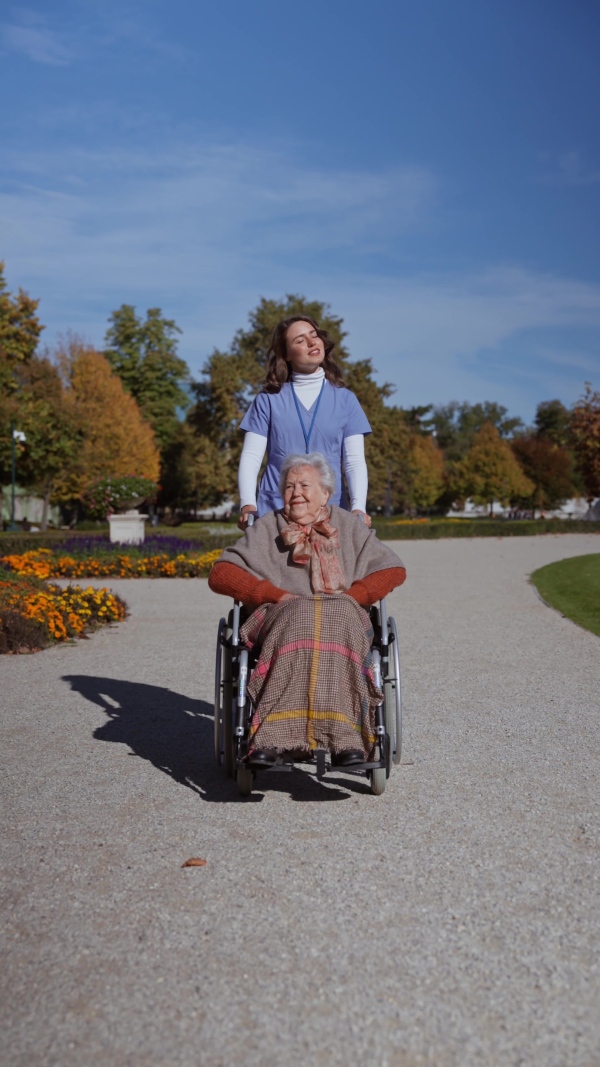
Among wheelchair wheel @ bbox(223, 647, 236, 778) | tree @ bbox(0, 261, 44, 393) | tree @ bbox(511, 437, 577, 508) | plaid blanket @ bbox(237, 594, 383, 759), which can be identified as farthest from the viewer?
tree @ bbox(511, 437, 577, 508)

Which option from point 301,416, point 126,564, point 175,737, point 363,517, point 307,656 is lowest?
point 175,737

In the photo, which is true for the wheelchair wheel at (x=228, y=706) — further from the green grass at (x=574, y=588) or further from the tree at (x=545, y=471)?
the tree at (x=545, y=471)

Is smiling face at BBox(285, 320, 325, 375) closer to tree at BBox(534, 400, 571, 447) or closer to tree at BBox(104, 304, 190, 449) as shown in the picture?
tree at BBox(104, 304, 190, 449)

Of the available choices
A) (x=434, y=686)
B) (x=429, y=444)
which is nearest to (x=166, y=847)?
(x=434, y=686)

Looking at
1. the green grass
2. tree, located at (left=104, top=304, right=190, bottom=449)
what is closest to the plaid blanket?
the green grass

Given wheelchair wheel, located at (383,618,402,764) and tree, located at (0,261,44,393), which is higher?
tree, located at (0,261,44,393)

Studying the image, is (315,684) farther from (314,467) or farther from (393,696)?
(314,467)

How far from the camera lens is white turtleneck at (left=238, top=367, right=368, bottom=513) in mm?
5348

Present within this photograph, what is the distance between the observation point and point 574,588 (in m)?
16.3

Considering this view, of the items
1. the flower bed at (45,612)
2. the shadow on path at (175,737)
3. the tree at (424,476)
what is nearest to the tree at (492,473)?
the tree at (424,476)

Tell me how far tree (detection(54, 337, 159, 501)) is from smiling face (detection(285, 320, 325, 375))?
1572 inches

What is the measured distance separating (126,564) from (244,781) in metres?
15.3

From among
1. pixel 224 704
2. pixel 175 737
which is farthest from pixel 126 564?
pixel 224 704

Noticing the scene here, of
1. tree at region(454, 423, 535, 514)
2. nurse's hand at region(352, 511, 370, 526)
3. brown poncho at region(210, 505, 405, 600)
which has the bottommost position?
brown poncho at region(210, 505, 405, 600)
